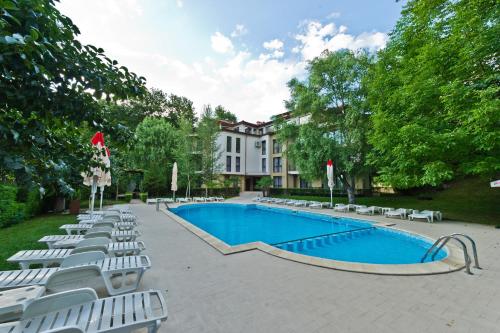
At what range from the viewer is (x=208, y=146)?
23984 mm

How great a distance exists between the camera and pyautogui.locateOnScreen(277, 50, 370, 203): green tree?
49.8ft

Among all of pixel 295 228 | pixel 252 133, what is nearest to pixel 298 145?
pixel 295 228

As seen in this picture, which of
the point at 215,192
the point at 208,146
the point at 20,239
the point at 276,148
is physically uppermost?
the point at 276,148

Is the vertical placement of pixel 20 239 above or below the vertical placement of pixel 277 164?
below

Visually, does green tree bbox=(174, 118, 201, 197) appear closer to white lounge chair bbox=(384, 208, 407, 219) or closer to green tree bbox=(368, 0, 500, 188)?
green tree bbox=(368, 0, 500, 188)

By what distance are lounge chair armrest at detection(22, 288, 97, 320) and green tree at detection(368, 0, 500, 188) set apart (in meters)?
11.3

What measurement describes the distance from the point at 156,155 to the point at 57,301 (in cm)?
2295

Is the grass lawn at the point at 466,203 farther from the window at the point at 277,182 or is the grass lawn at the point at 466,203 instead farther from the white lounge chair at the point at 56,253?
the white lounge chair at the point at 56,253

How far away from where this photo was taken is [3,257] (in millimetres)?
4723

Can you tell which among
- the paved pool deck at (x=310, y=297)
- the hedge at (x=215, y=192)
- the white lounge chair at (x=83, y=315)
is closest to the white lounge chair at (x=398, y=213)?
the paved pool deck at (x=310, y=297)

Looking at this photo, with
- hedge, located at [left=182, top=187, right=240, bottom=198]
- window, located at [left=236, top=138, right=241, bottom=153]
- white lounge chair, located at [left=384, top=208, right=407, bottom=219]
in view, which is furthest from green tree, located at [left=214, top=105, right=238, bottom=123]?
white lounge chair, located at [left=384, top=208, right=407, bottom=219]

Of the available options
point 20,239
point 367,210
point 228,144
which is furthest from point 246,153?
point 20,239

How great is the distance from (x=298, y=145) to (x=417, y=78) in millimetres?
8912

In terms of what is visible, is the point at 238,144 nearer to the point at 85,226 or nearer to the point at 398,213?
the point at 398,213
